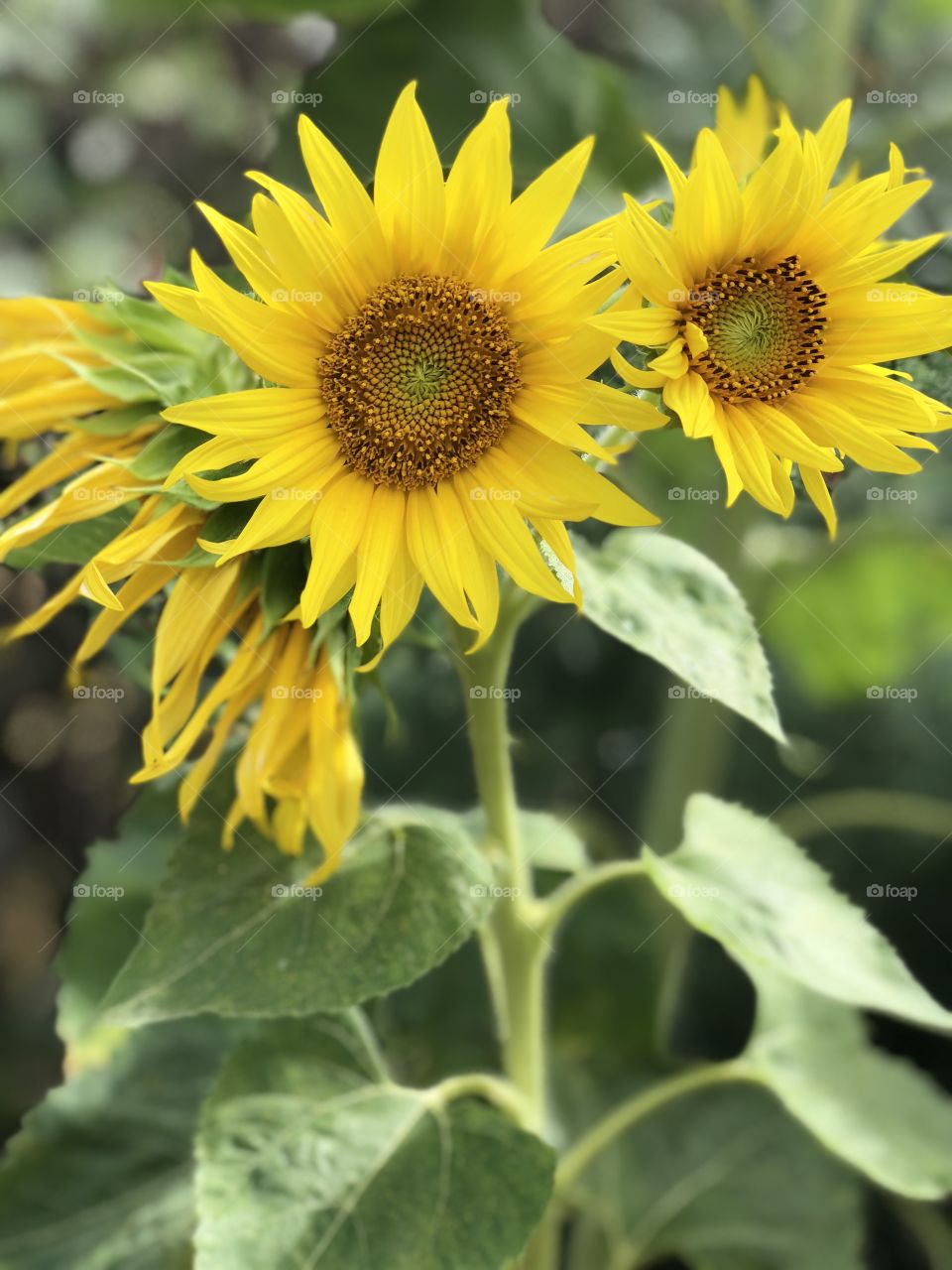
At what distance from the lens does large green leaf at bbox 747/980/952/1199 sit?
81cm

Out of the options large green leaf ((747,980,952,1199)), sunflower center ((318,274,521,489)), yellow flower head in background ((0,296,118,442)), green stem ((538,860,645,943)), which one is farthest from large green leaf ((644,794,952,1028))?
yellow flower head in background ((0,296,118,442))

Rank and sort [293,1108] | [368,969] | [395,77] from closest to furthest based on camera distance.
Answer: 1. [368,969]
2. [293,1108]
3. [395,77]

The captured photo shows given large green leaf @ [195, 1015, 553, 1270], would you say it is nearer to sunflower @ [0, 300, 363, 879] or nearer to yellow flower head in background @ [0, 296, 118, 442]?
sunflower @ [0, 300, 363, 879]

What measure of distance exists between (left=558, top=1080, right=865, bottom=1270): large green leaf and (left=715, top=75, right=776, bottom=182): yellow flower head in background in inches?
27.1

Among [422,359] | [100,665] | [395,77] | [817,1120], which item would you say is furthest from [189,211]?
[817,1120]

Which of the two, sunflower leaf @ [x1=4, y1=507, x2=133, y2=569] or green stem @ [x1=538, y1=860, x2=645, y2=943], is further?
green stem @ [x1=538, y1=860, x2=645, y2=943]

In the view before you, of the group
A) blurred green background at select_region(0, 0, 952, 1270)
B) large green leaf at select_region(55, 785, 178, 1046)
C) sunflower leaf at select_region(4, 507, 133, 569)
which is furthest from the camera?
blurred green background at select_region(0, 0, 952, 1270)

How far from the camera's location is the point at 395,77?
0.95 metres

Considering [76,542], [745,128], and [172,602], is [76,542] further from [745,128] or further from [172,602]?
[745,128]

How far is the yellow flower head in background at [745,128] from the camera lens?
81 centimetres

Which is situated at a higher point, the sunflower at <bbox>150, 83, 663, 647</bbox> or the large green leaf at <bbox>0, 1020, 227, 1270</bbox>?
the sunflower at <bbox>150, 83, 663, 647</bbox>

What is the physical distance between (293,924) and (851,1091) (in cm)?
44

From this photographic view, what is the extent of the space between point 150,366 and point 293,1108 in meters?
0.42

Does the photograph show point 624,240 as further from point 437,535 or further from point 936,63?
point 936,63
